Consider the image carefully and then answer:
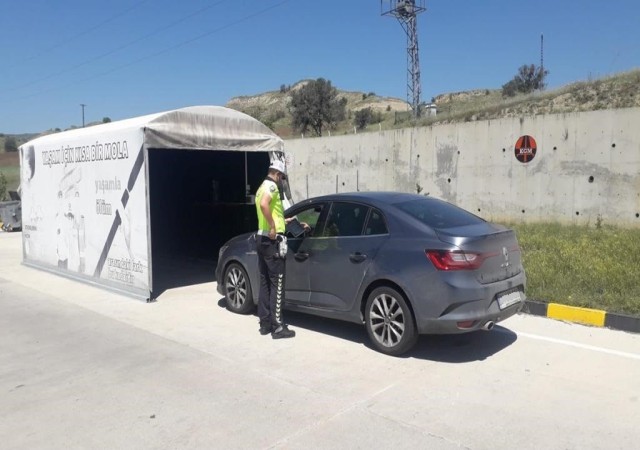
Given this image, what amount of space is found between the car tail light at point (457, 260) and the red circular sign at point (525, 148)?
1035cm

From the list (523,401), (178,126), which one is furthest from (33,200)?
(523,401)

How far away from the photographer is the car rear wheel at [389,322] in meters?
5.29

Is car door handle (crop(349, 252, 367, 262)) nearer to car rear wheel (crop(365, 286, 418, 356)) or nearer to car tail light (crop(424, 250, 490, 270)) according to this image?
car rear wheel (crop(365, 286, 418, 356))

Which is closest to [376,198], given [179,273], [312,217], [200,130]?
[312,217]

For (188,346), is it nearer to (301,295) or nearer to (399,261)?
(301,295)

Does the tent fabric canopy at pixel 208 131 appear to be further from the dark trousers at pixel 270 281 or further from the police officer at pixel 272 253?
the dark trousers at pixel 270 281

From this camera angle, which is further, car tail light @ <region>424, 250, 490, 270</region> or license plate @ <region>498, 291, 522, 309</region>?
license plate @ <region>498, 291, 522, 309</region>

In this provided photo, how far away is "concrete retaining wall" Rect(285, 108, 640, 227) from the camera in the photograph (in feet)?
42.2

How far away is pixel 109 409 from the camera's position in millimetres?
4355

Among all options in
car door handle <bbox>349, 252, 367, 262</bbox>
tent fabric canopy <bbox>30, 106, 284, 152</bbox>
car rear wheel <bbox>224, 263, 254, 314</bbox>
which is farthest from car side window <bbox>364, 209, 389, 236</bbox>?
tent fabric canopy <bbox>30, 106, 284, 152</bbox>

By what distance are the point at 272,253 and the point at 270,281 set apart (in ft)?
1.24

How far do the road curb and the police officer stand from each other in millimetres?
3208

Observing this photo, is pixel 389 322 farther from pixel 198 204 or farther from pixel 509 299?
pixel 198 204

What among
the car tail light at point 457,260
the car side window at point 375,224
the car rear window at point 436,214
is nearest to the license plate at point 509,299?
the car tail light at point 457,260
